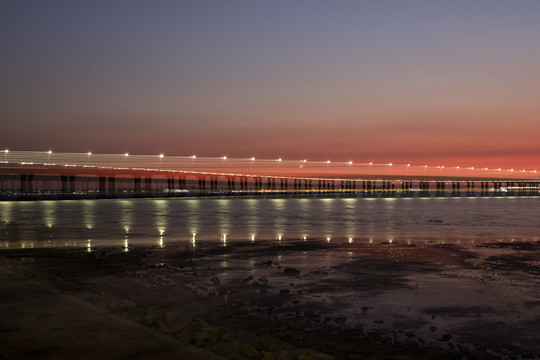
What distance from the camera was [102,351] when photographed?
6.69 meters

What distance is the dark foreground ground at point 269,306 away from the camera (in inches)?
294

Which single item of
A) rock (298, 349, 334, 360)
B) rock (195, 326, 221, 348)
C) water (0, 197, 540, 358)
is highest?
rock (195, 326, 221, 348)

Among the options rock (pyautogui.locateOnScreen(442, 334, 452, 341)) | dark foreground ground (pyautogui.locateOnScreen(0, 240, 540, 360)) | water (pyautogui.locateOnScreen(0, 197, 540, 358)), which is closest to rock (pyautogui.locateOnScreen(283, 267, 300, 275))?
dark foreground ground (pyautogui.locateOnScreen(0, 240, 540, 360))

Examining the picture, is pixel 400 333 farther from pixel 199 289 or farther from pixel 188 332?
pixel 199 289

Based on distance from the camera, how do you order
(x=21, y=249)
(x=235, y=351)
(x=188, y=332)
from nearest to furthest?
(x=235, y=351)
(x=188, y=332)
(x=21, y=249)

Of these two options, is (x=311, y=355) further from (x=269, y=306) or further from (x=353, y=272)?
(x=353, y=272)

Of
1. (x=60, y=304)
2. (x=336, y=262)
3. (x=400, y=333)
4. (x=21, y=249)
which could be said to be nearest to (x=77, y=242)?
(x=21, y=249)

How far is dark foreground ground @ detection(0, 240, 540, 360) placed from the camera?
747cm

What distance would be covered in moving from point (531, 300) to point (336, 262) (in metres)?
6.37

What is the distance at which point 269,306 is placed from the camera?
1055cm

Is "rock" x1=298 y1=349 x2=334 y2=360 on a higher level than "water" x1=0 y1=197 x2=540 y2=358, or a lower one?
higher

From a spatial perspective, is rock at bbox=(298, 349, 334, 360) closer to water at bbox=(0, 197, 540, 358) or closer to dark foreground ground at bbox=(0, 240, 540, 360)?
dark foreground ground at bbox=(0, 240, 540, 360)

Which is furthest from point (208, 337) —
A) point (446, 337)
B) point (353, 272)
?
point (353, 272)

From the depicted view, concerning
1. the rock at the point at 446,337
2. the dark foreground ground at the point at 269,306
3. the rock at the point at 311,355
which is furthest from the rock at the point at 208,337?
the rock at the point at 446,337
